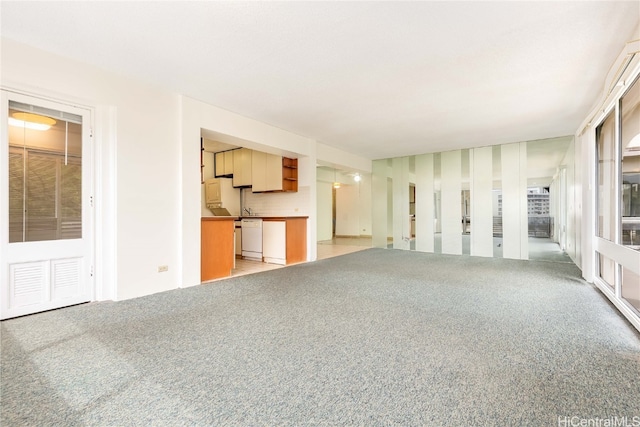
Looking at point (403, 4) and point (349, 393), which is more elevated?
point (403, 4)

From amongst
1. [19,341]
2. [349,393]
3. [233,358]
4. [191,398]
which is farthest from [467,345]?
[19,341]

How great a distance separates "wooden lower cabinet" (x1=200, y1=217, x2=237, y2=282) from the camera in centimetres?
440

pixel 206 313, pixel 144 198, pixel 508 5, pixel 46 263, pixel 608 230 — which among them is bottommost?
pixel 206 313

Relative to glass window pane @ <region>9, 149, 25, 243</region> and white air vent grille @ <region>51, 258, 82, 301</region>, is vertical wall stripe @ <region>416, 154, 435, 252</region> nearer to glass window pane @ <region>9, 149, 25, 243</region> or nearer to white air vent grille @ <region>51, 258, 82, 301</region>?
white air vent grille @ <region>51, 258, 82, 301</region>

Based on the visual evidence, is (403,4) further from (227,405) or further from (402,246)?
(402,246)

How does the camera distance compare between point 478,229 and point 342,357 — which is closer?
point 342,357

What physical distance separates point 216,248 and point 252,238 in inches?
77.3

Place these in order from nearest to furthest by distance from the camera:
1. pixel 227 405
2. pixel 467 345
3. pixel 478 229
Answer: pixel 227 405, pixel 467 345, pixel 478 229

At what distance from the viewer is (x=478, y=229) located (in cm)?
698

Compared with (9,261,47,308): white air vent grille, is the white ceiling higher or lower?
higher

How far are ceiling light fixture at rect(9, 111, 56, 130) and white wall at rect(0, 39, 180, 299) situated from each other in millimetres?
242

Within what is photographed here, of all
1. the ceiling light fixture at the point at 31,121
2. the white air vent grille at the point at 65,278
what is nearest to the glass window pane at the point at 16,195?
the ceiling light fixture at the point at 31,121

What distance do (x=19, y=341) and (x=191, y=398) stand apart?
1.83 m

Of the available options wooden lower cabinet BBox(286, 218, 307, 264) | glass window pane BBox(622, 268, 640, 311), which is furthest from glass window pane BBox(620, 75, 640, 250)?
wooden lower cabinet BBox(286, 218, 307, 264)
